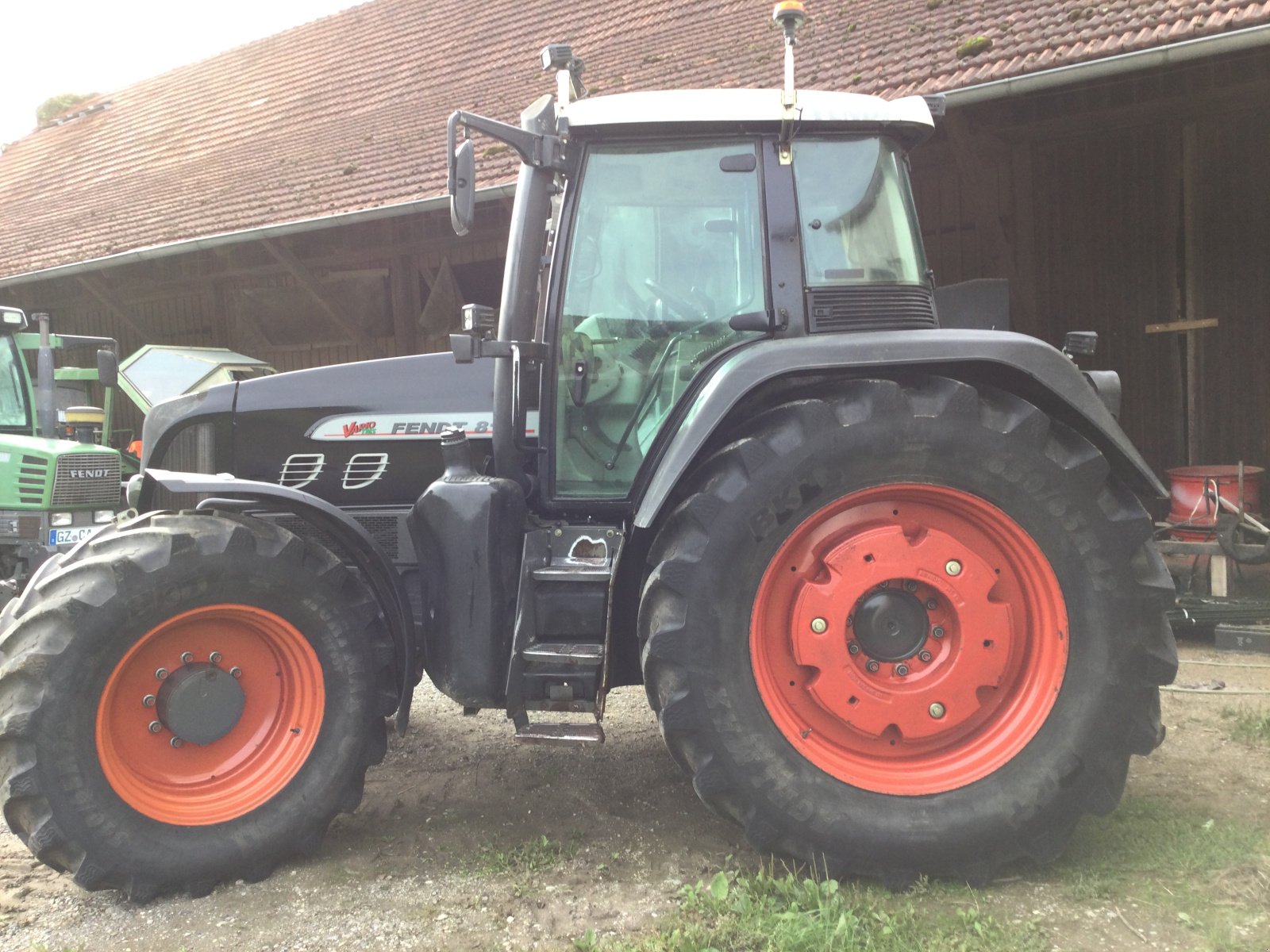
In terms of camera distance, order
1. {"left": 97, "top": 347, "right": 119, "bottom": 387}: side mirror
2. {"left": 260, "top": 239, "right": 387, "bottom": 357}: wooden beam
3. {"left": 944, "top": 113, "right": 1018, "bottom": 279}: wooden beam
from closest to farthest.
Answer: {"left": 97, "top": 347, "right": 119, "bottom": 387}: side mirror, {"left": 944, "top": 113, "right": 1018, "bottom": 279}: wooden beam, {"left": 260, "top": 239, "right": 387, "bottom": 357}: wooden beam

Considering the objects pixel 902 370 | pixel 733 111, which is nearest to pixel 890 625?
pixel 902 370

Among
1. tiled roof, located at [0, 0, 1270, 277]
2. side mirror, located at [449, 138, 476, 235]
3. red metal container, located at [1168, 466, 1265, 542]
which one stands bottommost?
red metal container, located at [1168, 466, 1265, 542]

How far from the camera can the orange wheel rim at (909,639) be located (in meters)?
2.62

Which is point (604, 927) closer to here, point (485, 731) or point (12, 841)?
point (485, 731)

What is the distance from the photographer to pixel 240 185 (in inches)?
393

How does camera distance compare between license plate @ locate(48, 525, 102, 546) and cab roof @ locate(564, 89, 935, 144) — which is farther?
license plate @ locate(48, 525, 102, 546)

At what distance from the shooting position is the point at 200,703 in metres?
2.71

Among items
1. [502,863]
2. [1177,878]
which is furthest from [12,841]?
[1177,878]

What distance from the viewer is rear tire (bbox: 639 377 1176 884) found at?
252 centimetres

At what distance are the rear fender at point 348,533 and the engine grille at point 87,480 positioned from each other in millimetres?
4460

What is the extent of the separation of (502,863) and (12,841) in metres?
1.59

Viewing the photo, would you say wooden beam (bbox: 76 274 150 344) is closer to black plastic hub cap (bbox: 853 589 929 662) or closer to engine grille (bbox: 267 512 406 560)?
engine grille (bbox: 267 512 406 560)

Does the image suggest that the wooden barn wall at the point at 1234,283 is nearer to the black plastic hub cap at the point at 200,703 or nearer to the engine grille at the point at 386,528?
the engine grille at the point at 386,528

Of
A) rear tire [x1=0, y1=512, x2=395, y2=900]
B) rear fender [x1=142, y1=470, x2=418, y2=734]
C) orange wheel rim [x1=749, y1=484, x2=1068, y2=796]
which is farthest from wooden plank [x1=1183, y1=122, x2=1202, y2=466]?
rear tire [x1=0, y1=512, x2=395, y2=900]
